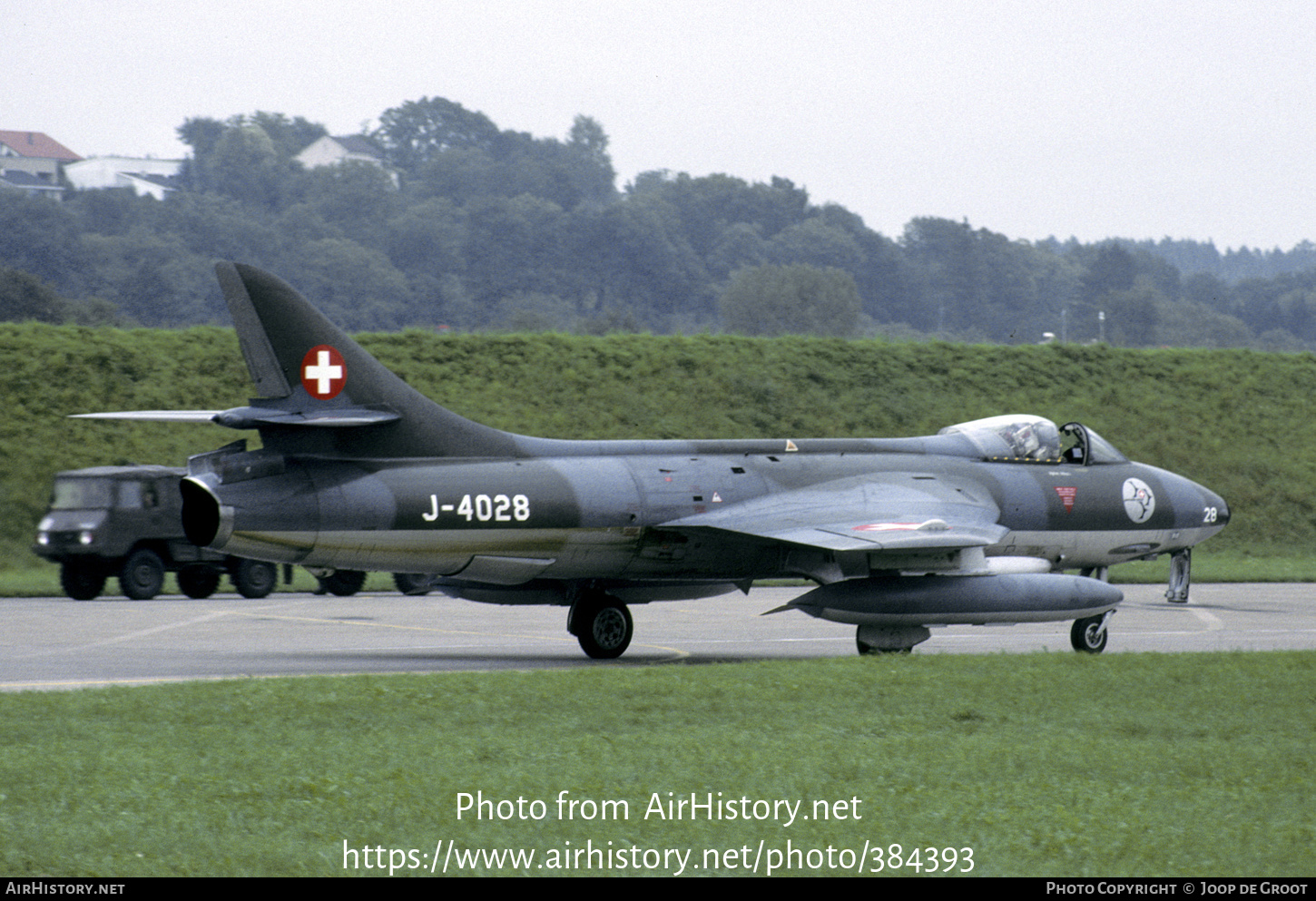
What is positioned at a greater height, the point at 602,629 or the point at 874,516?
the point at 874,516

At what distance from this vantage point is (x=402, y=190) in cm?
14100

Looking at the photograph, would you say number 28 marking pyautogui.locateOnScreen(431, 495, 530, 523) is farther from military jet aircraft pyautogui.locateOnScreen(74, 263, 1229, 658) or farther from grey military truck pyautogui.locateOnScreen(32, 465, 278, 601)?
grey military truck pyautogui.locateOnScreen(32, 465, 278, 601)

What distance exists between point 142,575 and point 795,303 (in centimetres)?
6947

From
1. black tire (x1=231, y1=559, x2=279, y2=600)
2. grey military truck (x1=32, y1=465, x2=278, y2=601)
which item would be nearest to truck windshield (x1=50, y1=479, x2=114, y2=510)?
grey military truck (x1=32, y1=465, x2=278, y2=601)

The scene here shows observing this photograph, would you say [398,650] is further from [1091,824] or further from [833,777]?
[1091,824]

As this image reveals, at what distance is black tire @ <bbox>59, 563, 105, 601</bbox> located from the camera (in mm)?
28422

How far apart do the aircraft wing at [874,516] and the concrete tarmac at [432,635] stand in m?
1.77

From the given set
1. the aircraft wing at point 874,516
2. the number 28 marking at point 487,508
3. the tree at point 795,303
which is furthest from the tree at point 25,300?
the aircraft wing at point 874,516

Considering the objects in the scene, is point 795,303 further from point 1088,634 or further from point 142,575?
point 1088,634

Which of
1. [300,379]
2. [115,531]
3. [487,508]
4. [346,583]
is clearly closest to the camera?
[300,379]

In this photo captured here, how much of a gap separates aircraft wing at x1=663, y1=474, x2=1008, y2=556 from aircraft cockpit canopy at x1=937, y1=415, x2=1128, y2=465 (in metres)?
1.07

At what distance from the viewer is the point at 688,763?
980cm

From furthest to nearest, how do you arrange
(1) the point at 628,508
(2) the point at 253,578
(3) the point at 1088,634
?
1. (2) the point at 253,578
2. (3) the point at 1088,634
3. (1) the point at 628,508

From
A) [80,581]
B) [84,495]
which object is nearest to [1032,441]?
[84,495]
